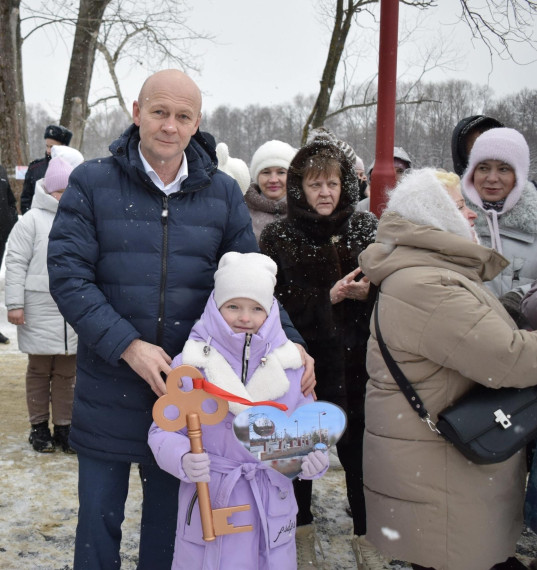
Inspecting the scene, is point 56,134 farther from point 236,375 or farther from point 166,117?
point 236,375

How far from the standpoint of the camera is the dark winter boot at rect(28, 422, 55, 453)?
13.5 ft

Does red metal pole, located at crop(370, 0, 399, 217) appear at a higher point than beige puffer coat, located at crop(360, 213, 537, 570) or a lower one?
higher

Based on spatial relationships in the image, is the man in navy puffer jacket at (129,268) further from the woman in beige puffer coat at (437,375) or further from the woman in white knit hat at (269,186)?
the woman in white knit hat at (269,186)

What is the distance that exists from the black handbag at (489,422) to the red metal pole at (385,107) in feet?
7.12

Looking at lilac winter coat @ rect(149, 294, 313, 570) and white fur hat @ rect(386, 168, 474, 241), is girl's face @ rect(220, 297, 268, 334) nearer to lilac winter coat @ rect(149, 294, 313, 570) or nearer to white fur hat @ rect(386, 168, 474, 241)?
lilac winter coat @ rect(149, 294, 313, 570)

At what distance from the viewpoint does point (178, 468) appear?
6.21ft

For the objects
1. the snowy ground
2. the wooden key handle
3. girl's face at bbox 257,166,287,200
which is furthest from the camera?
girl's face at bbox 257,166,287,200

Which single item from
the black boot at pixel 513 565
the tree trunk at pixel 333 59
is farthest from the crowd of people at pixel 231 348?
the tree trunk at pixel 333 59

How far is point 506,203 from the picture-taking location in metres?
2.92

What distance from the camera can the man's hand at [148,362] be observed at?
199cm

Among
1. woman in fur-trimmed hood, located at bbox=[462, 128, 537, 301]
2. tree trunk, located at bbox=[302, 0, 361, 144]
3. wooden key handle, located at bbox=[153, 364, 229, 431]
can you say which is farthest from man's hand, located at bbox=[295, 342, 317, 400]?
tree trunk, located at bbox=[302, 0, 361, 144]

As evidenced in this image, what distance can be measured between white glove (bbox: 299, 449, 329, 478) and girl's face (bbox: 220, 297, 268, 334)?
0.44 meters

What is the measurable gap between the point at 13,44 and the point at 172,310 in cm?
974

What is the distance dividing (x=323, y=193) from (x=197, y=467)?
1546 millimetres
